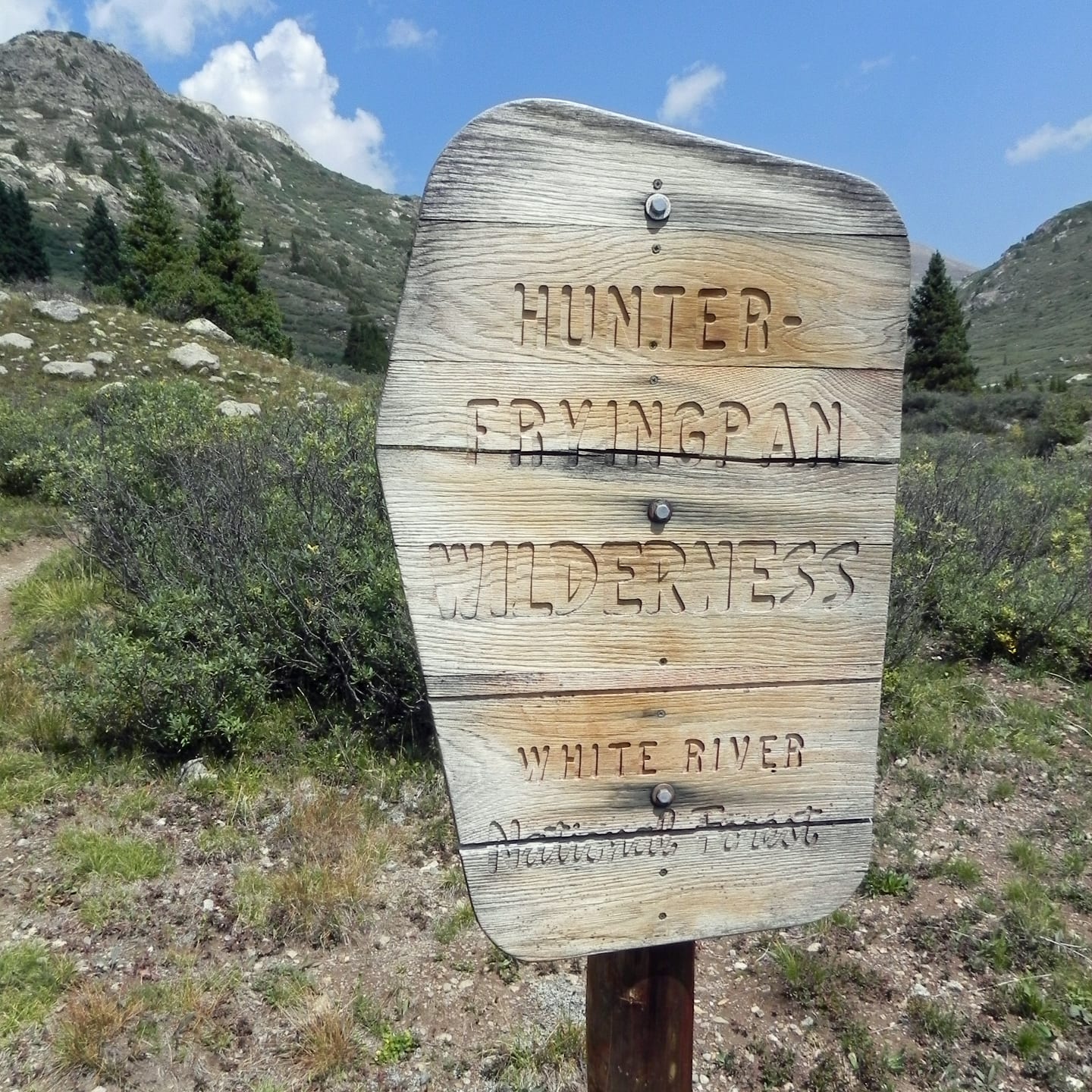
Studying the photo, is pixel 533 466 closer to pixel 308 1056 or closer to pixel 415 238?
pixel 415 238

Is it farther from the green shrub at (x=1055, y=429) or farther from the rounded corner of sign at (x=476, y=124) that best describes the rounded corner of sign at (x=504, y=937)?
the green shrub at (x=1055, y=429)

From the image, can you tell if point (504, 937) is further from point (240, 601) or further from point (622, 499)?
point (240, 601)

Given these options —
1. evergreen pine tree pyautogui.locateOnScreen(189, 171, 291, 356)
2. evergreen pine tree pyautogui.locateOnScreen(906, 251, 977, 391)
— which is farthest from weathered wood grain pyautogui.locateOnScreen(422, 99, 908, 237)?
evergreen pine tree pyautogui.locateOnScreen(906, 251, 977, 391)

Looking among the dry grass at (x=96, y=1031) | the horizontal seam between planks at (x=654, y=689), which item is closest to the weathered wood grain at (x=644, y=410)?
the horizontal seam between planks at (x=654, y=689)

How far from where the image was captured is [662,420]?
1.13m

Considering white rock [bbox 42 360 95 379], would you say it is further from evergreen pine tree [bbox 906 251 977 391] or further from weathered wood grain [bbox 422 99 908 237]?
evergreen pine tree [bbox 906 251 977 391]

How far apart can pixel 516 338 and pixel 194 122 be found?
102185 millimetres

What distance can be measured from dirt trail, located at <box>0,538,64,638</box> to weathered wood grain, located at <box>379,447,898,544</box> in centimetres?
543

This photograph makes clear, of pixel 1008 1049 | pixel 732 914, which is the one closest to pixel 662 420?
pixel 732 914

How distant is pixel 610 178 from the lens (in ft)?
3.57

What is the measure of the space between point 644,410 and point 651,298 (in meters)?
0.15

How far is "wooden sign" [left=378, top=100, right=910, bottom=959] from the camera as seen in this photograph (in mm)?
1071

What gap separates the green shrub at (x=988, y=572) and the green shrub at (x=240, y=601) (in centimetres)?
275

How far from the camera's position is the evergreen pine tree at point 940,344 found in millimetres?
27781
